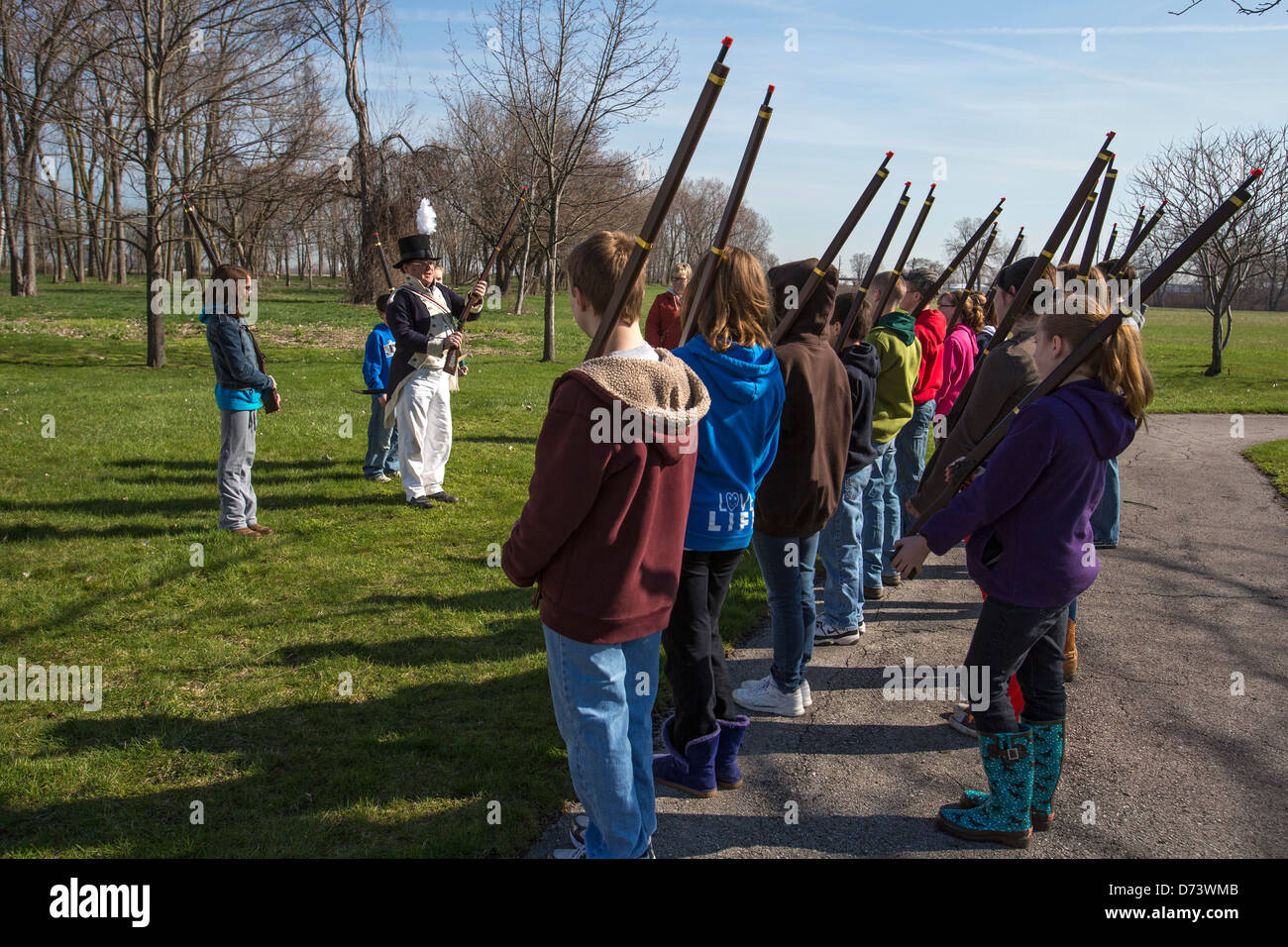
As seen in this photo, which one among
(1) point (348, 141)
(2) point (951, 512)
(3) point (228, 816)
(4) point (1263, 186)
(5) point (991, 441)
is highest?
(1) point (348, 141)

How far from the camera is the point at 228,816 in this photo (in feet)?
11.6

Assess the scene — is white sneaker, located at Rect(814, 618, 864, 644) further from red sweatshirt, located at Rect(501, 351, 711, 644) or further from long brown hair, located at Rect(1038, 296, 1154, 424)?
red sweatshirt, located at Rect(501, 351, 711, 644)

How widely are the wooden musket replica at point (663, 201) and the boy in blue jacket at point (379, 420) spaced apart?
21.7 feet

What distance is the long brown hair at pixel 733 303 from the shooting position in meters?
3.51

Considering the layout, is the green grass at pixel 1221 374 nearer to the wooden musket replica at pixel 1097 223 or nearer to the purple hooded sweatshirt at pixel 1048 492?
the wooden musket replica at pixel 1097 223

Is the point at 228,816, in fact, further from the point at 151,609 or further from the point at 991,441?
the point at 991,441

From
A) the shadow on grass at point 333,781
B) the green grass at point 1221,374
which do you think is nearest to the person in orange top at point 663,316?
the shadow on grass at point 333,781

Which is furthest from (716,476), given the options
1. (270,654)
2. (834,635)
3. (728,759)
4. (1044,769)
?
(270,654)

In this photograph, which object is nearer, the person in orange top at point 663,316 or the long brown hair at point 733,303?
the long brown hair at point 733,303

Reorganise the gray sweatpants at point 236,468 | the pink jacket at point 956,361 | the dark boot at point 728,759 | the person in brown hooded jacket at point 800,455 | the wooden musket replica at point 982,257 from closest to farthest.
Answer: the dark boot at point 728,759 → the person in brown hooded jacket at point 800,455 → the wooden musket replica at point 982,257 → the gray sweatpants at point 236,468 → the pink jacket at point 956,361

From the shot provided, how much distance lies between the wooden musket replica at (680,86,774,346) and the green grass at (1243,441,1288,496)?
346 inches

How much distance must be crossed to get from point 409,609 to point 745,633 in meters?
2.24

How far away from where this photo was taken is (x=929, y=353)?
684 cm

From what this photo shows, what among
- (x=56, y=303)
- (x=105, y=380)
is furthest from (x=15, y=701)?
(x=56, y=303)
